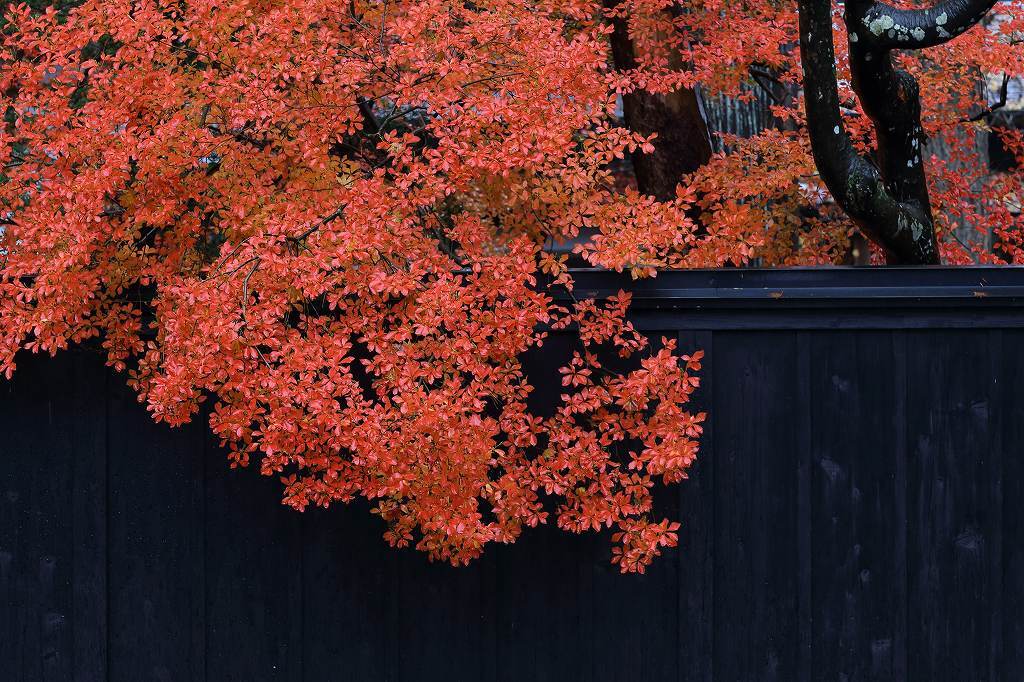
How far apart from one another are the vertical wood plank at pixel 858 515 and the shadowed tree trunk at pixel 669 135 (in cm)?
257

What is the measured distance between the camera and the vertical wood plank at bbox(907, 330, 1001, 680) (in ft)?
14.6

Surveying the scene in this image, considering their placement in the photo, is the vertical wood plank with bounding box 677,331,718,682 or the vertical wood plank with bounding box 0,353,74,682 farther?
the vertical wood plank with bounding box 0,353,74,682

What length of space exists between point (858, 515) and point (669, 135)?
Answer: 322 cm

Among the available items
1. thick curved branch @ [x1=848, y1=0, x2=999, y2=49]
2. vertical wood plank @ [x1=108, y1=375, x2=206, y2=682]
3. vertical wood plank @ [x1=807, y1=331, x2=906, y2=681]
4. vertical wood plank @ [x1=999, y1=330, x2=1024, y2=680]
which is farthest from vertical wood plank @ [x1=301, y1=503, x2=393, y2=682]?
thick curved branch @ [x1=848, y1=0, x2=999, y2=49]

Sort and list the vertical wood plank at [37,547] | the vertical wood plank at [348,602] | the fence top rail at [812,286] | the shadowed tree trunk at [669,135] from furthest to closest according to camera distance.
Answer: the shadowed tree trunk at [669,135]
the vertical wood plank at [37,547]
the vertical wood plank at [348,602]
the fence top rail at [812,286]

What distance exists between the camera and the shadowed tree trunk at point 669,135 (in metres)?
6.79

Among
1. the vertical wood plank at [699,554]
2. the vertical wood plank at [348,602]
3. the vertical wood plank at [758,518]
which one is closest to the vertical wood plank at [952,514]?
the vertical wood plank at [758,518]

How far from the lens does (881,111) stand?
5.06 m

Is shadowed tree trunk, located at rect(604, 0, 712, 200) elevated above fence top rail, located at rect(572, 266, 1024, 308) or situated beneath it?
elevated above

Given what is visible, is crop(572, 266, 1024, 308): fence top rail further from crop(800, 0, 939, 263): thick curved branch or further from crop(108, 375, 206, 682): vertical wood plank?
crop(108, 375, 206, 682): vertical wood plank

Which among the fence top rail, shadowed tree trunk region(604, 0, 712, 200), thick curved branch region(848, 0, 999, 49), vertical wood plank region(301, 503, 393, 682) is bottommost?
vertical wood plank region(301, 503, 393, 682)

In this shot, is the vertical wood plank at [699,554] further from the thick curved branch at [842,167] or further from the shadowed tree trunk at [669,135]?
the shadowed tree trunk at [669,135]

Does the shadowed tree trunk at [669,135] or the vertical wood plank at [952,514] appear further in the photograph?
the shadowed tree trunk at [669,135]

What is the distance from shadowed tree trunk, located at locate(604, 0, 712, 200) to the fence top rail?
2386mm
